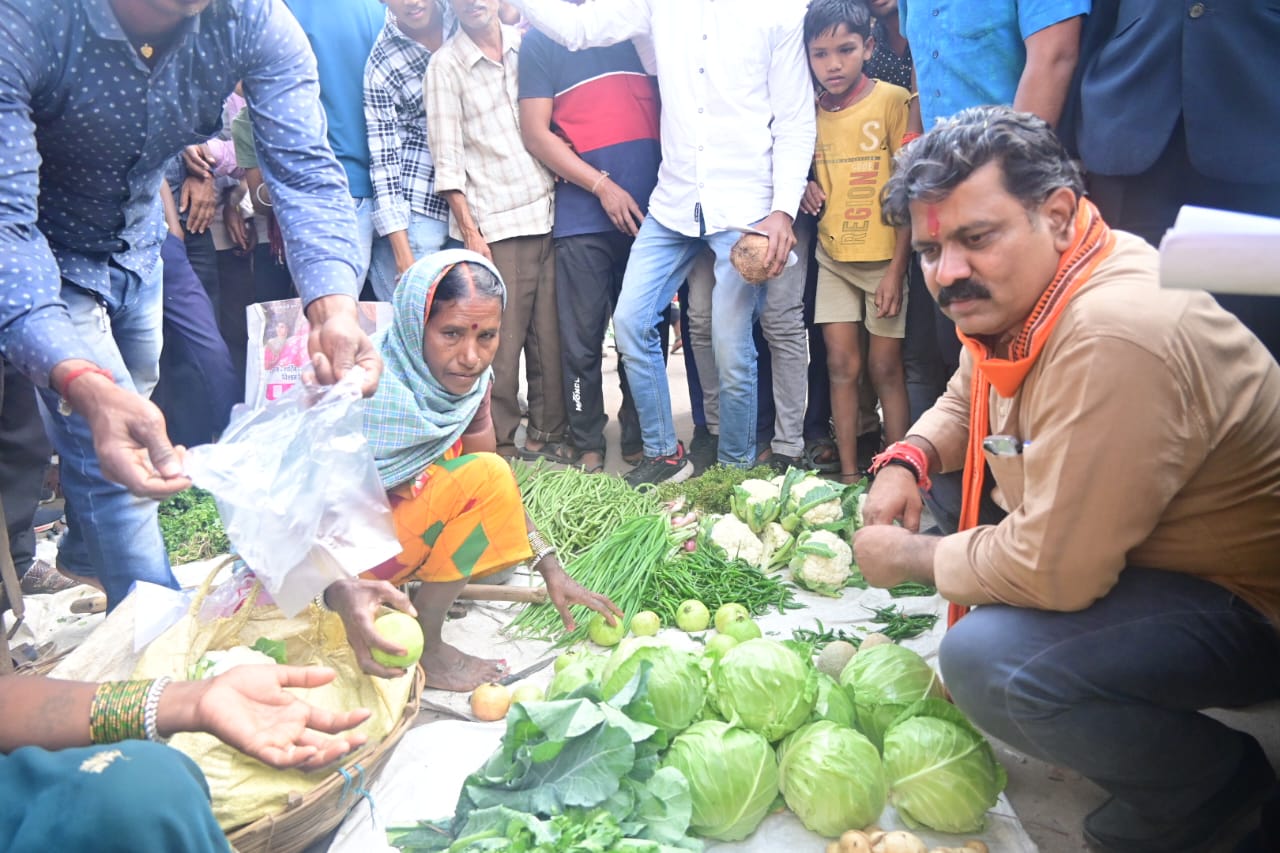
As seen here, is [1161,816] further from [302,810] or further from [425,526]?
[425,526]

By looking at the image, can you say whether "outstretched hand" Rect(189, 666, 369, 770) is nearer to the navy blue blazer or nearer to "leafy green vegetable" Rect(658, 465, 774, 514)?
"leafy green vegetable" Rect(658, 465, 774, 514)

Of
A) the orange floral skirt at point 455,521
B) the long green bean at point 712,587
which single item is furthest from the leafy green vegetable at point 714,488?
the orange floral skirt at point 455,521

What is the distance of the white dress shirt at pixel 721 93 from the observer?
3.83m

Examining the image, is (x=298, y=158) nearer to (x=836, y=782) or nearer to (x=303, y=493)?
(x=303, y=493)

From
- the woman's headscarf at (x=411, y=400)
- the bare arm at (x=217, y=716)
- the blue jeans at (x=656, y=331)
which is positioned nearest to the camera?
the bare arm at (x=217, y=716)

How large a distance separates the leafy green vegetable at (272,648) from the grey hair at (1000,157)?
1.82 meters

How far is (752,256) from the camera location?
12.5 feet

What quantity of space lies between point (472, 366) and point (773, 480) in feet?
4.97

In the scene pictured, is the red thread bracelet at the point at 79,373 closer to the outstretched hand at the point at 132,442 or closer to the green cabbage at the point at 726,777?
the outstretched hand at the point at 132,442

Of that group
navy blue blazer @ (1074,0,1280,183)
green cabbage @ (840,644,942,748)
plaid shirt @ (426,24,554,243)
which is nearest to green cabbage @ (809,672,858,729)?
green cabbage @ (840,644,942,748)

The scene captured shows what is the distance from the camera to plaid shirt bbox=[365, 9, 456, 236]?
4.07 metres

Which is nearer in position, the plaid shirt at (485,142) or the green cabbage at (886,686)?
the green cabbage at (886,686)

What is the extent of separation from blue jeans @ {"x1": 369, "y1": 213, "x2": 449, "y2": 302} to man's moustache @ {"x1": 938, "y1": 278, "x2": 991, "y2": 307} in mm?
2984

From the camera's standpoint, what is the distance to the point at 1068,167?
1771mm
